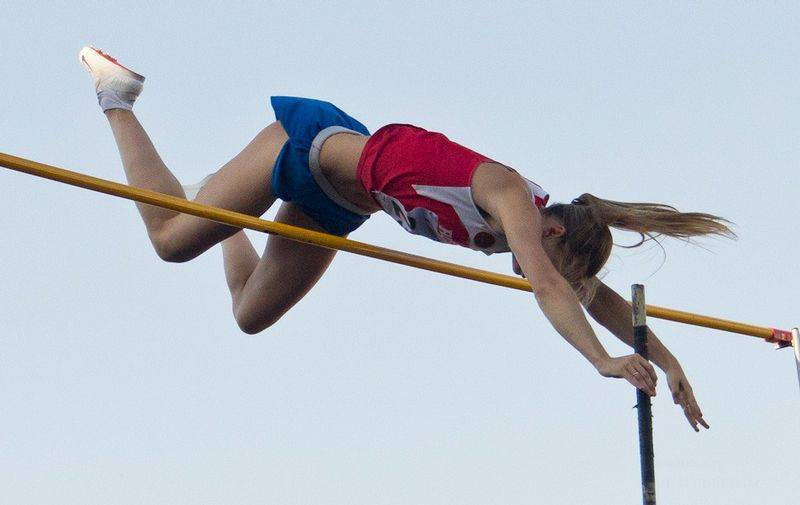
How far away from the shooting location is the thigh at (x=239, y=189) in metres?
5.04

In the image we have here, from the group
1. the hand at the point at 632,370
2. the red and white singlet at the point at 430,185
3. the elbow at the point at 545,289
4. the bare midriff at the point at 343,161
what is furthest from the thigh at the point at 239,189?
the hand at the point at 632,370

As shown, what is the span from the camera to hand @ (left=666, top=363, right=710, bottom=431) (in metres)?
4.77

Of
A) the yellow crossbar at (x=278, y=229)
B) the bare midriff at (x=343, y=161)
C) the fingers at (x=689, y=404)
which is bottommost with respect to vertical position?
the fingers at (x=689, y=404)

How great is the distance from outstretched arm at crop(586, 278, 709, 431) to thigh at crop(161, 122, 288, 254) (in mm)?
1335

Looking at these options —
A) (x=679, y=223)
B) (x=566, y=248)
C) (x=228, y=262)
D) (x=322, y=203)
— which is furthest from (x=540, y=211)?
(x=228, y=262)

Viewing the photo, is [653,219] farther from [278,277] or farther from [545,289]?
[278,277]

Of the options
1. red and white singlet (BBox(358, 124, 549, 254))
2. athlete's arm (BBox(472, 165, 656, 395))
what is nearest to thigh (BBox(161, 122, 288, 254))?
red and white singlet (BBox(358, 124, 549, 254))

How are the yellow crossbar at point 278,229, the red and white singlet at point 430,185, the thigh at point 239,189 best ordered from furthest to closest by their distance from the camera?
the thigh at point 239,189
the red and white singlet at point 430,185
the yellow crossbar at point 278,229

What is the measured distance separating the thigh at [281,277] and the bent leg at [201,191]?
293mm

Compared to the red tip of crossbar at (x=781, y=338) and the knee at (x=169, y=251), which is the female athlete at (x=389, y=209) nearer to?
the knee at (x=169, y=251)

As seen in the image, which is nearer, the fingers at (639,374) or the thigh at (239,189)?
the fingers at (639,374)

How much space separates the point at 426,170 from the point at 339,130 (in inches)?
19.2

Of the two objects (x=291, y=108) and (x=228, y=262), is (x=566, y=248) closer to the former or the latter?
(x=291, y=108)

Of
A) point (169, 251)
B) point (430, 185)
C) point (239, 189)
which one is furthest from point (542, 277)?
point (169, 251)
